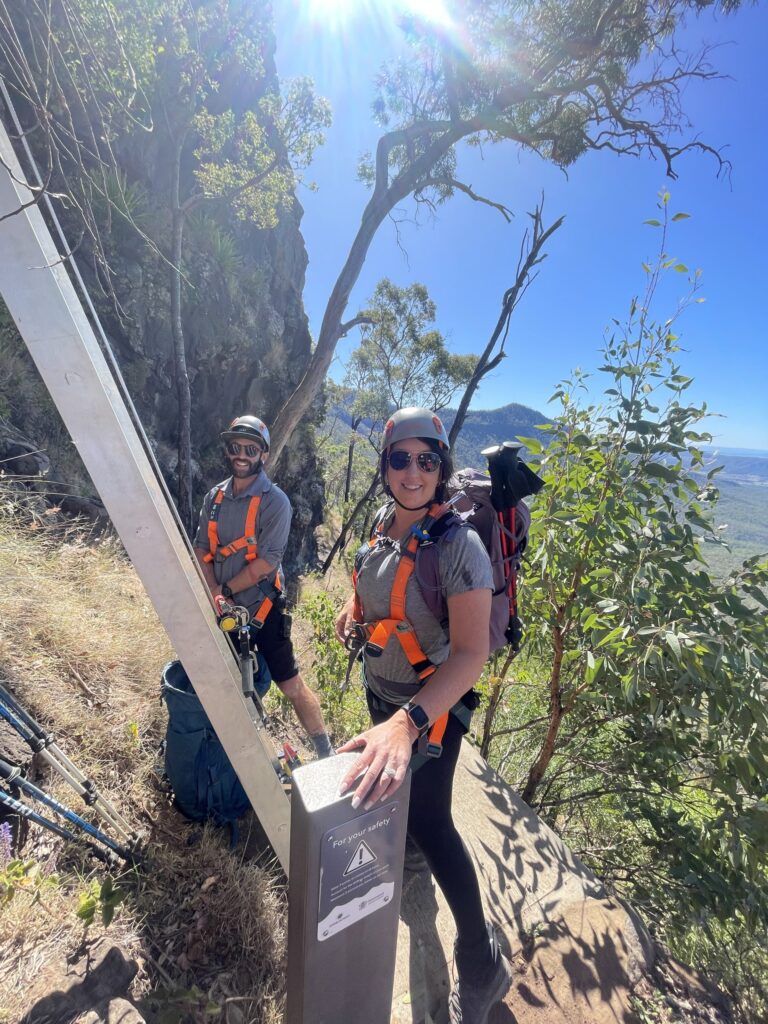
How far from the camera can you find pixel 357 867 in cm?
105

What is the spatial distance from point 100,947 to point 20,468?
583cm

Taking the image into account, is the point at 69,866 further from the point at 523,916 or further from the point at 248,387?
the point at 248,387

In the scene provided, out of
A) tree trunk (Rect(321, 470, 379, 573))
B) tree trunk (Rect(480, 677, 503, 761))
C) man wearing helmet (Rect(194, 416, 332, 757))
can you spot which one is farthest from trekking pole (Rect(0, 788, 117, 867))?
tree trunk (Rect(321, 470, 379, 573))

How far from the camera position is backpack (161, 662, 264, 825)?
198 centimetres

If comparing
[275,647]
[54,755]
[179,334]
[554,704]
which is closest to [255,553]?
[275,647]

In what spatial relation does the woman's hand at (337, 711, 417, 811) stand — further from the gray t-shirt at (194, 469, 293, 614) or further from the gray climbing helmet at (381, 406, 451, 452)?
the gray t-shirt at (194, 469, 293, 614)

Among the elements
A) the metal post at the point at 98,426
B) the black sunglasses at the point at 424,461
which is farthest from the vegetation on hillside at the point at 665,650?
the metal post at the point at 98,426

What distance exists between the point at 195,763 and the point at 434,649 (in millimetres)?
1314

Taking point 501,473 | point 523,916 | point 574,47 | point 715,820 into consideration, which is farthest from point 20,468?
point 574,47

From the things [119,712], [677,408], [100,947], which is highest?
[677,408]

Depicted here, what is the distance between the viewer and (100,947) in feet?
4.74

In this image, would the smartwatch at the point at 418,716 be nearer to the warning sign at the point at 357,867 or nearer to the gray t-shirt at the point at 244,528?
the warning sign at the point at 357,867

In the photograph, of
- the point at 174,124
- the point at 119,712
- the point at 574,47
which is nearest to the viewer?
the point at 119,712

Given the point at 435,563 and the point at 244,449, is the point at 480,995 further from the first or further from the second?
the point at 244,449
